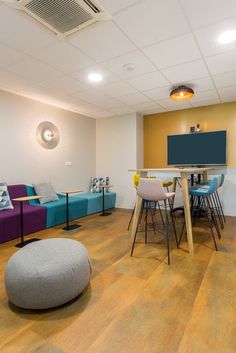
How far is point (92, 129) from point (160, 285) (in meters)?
4.95

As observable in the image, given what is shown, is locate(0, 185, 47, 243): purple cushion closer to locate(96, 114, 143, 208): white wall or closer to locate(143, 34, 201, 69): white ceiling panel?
locate(96, 114, 143, 208): white wall

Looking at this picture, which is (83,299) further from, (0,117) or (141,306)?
(0,117)

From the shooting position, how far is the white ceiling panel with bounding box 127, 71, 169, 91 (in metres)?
3.35

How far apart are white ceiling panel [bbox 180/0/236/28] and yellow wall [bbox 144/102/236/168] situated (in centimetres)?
318

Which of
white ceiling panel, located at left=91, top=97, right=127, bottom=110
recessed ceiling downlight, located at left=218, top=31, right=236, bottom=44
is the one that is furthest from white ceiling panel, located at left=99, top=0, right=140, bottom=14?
white ceiling panel, located at left=91, top=97, right=127, bottom=110

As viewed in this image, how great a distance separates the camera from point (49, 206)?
13.3 feet

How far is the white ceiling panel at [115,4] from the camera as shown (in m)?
1.85

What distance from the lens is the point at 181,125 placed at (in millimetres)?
5461

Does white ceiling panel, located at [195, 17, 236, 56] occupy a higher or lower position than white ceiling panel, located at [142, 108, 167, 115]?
lower

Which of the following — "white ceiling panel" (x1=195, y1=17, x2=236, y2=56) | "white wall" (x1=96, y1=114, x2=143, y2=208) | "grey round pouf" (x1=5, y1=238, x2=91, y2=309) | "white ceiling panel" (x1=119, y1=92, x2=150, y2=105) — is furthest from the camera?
"white wall" (x1=96, y1=114, x2=143, y2=208)

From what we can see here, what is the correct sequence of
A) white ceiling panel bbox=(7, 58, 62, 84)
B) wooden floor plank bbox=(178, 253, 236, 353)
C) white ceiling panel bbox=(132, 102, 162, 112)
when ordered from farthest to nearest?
white ceiling panel bbox=(132, 102, 162, 112) < white ceiling panel bbox=(7, 58, 62, 84) < wooden floor plank bbox=(178, 253, 236, 353)

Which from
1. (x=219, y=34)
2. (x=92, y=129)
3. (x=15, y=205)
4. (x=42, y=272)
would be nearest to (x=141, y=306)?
(x=42, y=272)

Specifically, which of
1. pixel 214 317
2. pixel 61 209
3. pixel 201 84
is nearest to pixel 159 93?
pixel 201 84

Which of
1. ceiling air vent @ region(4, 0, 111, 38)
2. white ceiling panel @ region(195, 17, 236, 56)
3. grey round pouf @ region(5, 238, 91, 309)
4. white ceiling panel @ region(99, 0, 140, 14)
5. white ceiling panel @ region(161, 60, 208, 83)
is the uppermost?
white ceiling panel @ region(161, 60, 208, 83)
